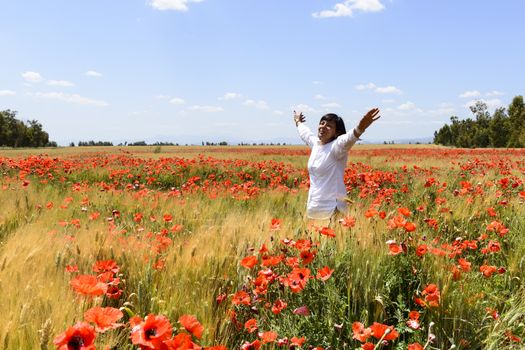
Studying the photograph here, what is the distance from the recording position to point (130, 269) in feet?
8.51

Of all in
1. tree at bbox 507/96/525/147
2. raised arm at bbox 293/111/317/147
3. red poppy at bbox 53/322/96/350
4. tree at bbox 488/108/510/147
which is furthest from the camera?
tree at bbox 488/108/510/147

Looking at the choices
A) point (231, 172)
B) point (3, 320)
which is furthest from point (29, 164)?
point (3, 320)

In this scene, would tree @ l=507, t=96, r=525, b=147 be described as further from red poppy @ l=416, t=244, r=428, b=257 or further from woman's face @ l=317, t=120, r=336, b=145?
red poppy @ l=416, t=244, r=428, b=257

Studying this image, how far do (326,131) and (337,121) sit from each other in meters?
0.20

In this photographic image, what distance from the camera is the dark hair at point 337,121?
5.09m

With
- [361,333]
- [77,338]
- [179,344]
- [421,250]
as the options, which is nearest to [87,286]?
[77,338]

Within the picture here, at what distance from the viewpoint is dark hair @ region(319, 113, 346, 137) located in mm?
5095

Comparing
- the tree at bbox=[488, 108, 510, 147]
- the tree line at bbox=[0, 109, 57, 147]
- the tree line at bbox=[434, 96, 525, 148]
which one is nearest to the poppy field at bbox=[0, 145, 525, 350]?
the tree line at bbox=[434, 96, 525, 148]

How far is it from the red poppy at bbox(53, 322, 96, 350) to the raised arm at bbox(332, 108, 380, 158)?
3613mm

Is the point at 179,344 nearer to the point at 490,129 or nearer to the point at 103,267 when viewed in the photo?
the point at 103,267

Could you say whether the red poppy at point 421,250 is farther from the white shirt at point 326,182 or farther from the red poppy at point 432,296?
the white shirt at point 326,182

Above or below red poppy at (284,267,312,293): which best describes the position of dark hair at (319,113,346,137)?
Result: above

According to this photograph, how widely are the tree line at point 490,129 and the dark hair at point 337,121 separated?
59908mm

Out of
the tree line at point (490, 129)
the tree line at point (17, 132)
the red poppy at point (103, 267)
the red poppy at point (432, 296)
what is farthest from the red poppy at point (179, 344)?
the tree line at point (17, 132)
